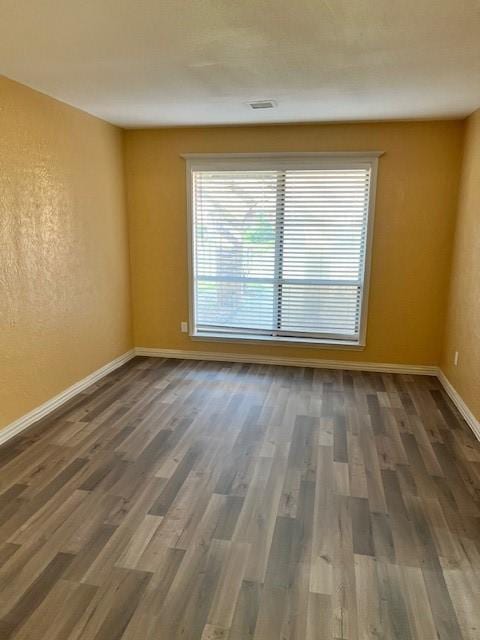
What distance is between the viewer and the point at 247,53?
2414 millimetres

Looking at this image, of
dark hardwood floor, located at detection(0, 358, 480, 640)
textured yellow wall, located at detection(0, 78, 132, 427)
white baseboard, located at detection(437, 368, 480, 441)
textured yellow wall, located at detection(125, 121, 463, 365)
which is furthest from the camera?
textured yellow wall, located at detection(125, 121, 463, 365)

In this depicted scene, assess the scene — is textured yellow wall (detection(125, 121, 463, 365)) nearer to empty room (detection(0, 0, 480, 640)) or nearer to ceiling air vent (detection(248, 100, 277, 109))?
empty room (detection(0, 0, 480, 640))

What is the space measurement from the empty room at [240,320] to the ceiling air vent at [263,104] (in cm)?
6

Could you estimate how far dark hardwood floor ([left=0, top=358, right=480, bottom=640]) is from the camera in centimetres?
171

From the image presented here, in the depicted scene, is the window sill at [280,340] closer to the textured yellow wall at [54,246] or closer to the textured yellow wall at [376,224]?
the textured yellow wall at [376,224]

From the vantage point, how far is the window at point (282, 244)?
14.3 feet

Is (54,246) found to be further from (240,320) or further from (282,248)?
(282,248)

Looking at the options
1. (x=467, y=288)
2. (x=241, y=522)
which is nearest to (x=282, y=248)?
(x=467, y=288)

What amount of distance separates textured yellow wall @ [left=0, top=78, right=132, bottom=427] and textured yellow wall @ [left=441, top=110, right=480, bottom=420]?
336cm

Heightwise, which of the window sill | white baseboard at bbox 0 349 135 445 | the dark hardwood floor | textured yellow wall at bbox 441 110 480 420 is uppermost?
textured yellow wall at bbox 441 110 480 420

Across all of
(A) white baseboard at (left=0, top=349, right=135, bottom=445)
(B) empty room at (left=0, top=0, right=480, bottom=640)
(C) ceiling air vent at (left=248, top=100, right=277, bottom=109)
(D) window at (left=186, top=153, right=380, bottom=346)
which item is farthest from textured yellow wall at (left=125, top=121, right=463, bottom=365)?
(C) ceiling air vent at (left=248, top=100, right=277, bottom=109)

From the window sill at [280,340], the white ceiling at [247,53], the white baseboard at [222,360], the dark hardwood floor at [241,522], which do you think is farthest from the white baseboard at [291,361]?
the white ceiling at [247,53]

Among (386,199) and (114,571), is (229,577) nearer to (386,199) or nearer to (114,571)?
(114,571)

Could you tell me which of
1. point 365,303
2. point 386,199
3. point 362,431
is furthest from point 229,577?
point 386,199
